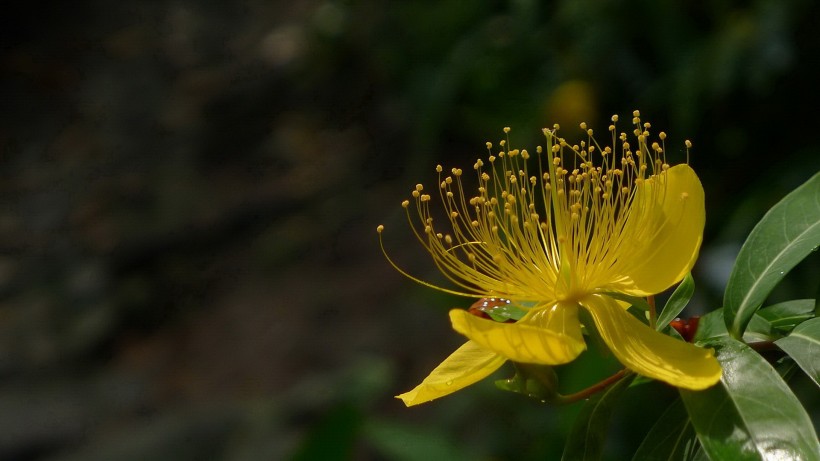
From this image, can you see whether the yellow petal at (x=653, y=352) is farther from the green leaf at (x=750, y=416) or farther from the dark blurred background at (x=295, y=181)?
the dark blurred background at (x=295, y=181)

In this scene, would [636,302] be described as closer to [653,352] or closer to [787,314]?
[653,352]

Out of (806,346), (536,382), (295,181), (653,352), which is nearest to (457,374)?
(536,382)

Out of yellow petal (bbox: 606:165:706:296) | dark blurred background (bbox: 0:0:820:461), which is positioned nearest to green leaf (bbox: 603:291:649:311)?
yellow petal (bbox: 606:165:706:296)

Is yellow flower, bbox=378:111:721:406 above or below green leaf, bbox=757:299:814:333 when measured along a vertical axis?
above

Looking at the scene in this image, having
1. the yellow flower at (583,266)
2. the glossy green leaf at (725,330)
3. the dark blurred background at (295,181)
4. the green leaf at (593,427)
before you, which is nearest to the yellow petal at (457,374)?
the yellow flower at (583,266)

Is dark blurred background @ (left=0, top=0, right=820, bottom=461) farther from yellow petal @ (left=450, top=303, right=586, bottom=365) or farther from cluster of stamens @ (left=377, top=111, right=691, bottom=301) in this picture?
yellow petal @ (left=450, top=303, right=586, bottom=365)

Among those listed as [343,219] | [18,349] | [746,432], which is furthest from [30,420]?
[746,432]

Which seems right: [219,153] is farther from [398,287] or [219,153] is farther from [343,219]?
[398,287]
